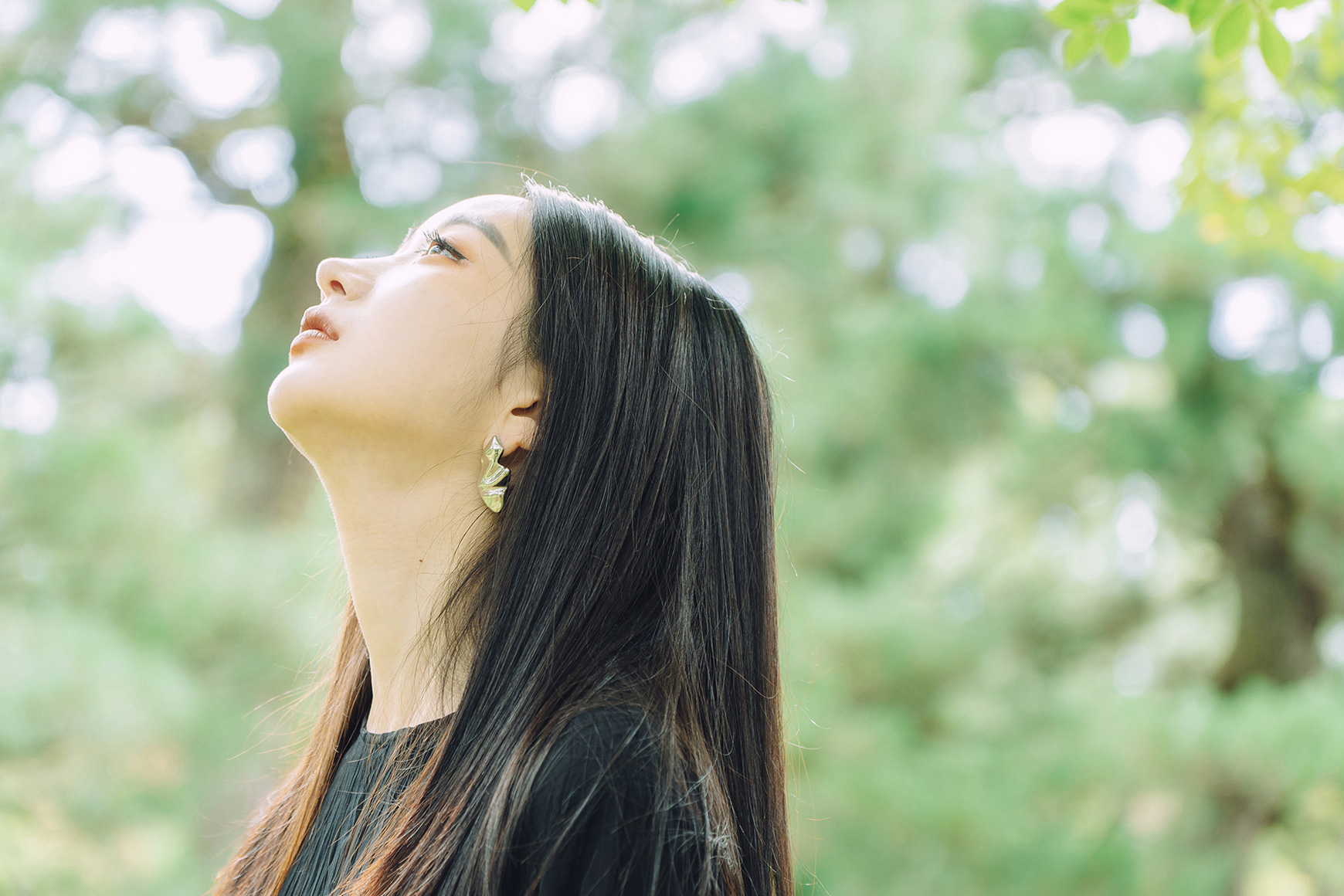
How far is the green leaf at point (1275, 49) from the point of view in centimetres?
108

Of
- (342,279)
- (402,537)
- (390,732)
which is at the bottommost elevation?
(390,732)

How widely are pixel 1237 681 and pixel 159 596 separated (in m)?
4.33

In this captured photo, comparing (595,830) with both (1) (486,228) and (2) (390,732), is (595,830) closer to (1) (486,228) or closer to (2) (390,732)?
(2) (390,732)

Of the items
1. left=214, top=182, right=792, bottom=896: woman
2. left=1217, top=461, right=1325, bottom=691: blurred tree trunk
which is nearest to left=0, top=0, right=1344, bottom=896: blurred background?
left=1217, top=461, right=1325, bottom=691: blurred tree trunk

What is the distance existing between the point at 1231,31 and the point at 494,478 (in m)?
0.88

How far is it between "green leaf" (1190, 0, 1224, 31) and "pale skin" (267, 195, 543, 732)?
70 cm

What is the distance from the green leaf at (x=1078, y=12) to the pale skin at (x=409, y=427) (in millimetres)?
647

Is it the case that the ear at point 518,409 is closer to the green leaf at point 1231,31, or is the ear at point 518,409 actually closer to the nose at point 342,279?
the nose at point 342,279

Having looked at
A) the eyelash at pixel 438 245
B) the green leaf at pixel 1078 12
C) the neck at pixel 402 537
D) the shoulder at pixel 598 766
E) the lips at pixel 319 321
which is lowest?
the shoulder at pixel 598 766

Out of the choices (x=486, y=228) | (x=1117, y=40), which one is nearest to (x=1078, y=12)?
(x=1117, y=40)

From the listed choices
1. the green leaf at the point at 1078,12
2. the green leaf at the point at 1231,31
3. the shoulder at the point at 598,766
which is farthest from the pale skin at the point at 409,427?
the green leaf at the point at 1231,31

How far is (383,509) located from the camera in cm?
92

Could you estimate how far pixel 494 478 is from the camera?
903 millimetres

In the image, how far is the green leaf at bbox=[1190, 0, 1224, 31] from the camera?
1001mm
